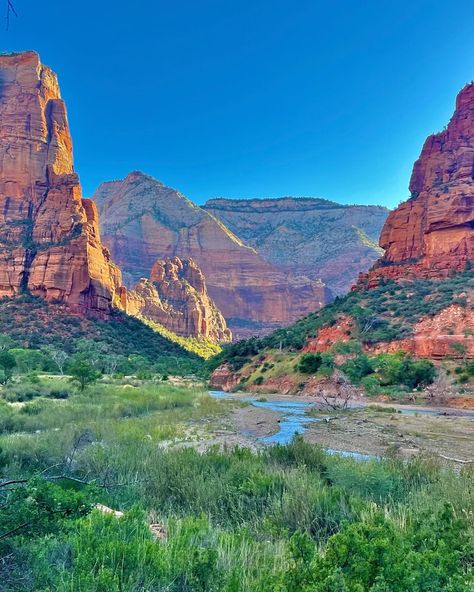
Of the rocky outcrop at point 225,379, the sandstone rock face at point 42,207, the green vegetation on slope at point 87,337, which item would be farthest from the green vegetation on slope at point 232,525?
the sandstone rock face at point 42,207

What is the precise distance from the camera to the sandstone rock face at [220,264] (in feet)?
587

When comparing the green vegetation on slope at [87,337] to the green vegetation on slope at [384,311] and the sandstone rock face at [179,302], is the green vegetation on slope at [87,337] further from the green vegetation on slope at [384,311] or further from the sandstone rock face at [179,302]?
the sandstone rock face at [179,302]

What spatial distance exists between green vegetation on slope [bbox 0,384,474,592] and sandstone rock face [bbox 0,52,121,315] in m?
79.4

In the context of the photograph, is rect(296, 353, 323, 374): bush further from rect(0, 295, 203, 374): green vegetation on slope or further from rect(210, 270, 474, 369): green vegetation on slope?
rect(0, 295, 203, 374): green vegetation on slope

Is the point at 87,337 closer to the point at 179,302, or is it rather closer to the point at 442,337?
the point at 442,337

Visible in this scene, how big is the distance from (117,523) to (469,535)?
3.23 m

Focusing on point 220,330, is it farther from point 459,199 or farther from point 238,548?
point 238,548

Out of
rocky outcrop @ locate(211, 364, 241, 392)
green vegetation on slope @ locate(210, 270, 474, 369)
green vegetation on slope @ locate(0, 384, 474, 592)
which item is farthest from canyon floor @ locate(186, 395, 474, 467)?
rocky outcrop @ locate(211, 364, 241, 392)

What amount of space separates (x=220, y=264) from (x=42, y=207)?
10428 cm

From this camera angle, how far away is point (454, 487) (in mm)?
Result: 5883

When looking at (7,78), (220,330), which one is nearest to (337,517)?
(7,78)

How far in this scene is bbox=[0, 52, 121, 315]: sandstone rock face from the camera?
81938mm

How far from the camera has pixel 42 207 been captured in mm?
91750

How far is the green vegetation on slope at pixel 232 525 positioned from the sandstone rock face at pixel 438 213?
5913 cm
